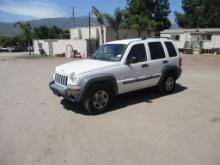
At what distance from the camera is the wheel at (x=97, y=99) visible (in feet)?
21.7

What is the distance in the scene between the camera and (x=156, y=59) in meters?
8.03

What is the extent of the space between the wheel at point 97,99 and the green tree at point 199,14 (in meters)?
41.8

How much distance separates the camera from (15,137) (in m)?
5.42

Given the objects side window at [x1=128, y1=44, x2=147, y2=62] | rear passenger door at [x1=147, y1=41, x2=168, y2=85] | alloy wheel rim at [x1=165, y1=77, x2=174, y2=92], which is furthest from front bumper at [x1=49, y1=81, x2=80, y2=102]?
alloy wheel rim at [x1=165, y1=77, x2=174, y2=92]

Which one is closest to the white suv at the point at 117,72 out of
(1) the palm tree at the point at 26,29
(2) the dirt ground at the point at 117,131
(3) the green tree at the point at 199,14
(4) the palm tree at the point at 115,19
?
(2) the dirt ground at the point at 117,131

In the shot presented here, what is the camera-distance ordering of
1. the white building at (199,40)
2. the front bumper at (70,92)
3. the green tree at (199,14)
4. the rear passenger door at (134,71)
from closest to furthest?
the front bumper at (70,92), the rear passenger door at (134,71), the white building at (199,40), the green tree at (199,14)

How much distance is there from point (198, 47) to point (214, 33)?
229 centimetres

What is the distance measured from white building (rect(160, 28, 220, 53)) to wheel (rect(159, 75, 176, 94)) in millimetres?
21654

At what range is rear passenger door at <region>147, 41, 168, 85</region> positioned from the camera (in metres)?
7.90

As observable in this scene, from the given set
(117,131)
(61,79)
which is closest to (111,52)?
(61,79)

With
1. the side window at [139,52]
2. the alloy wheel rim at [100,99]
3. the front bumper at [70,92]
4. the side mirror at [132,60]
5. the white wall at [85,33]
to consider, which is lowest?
the alloy wheel rim at [100,99]

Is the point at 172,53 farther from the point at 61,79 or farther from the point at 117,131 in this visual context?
the point at 117,131

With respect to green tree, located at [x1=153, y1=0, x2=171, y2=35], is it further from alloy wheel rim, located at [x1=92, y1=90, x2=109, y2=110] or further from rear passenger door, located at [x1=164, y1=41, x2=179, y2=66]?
alloy wheel rim, located at [x1=92, y1=90, x2=109, y2=110]

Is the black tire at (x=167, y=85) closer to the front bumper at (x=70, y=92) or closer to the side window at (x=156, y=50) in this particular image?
the side window at (x=156, y=50)
